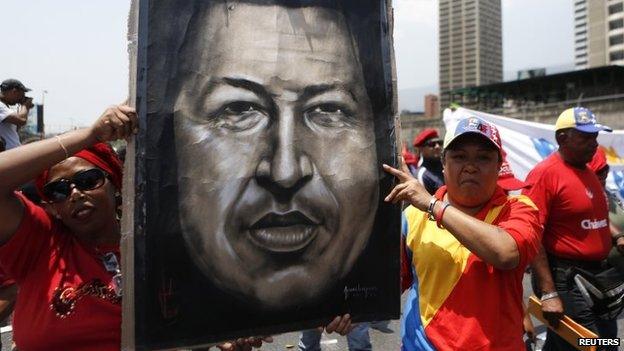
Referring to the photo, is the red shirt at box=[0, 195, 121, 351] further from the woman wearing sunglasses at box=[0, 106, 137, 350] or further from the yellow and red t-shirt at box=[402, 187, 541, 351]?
the yellow and red t-shirt at box=[402, 187, 541, 351]

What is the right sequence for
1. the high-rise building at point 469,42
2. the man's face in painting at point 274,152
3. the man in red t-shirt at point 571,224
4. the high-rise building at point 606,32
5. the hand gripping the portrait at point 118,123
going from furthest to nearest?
the high-rise building at point 469,42 → the high-rise building at point 606,32 → the man in red t-shirt at point 571,224 → the man's face in painting at point 274,152 → the hand gripping the portrait at point 118,123

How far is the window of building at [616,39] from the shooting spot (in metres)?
Result: 79.9

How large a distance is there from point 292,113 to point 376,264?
577 mm

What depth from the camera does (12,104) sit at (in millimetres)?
5836

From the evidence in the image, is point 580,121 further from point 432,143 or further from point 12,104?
point 12,104

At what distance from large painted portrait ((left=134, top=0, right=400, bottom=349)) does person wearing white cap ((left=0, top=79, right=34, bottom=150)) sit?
4518mm

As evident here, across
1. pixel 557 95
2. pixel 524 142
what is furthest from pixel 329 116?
pixel 557 95

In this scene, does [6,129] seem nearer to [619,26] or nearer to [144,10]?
Result: [144,10]

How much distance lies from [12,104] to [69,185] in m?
5.01

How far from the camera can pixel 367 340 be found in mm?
3438

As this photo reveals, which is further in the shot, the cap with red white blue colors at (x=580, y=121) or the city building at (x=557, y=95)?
the city building at (x=557, y=95)

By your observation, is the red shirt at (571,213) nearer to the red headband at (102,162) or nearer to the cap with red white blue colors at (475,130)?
the cap with red white blue colors at (475,130)

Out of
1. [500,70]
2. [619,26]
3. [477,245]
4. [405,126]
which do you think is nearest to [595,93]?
[405,126]
